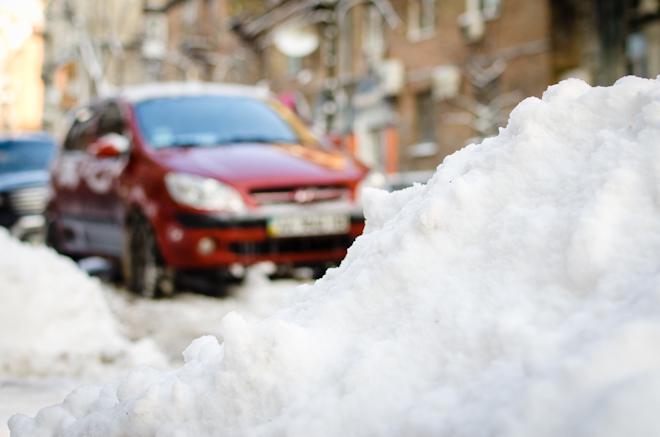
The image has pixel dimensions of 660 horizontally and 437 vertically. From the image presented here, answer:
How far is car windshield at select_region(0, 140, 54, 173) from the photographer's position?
389 inches

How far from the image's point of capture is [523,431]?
102 centimetres

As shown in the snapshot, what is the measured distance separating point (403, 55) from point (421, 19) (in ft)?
3.59

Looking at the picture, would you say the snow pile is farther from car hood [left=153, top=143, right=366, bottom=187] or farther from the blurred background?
the blurred background

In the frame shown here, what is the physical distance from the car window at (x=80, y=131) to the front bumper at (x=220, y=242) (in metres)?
2.34

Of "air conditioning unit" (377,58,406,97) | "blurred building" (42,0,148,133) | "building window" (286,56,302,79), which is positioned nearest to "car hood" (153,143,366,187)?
"blurred building" (42,0,148,133)

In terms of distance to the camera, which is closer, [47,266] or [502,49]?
[47,266]

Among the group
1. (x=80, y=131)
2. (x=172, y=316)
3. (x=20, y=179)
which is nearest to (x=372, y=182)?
(x=172, y=316)

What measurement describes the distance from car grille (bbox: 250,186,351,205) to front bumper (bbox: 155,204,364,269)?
0.36 ft

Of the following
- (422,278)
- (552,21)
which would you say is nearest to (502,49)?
(552,21)

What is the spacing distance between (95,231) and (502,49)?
494 inches

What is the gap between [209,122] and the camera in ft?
19.5

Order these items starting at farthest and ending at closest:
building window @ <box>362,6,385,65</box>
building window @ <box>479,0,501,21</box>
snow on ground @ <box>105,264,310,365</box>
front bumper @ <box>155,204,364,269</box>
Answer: building window @ <box>362,6,385,65</box> < building window @ <box>479,0,501,21</box> < front bumper @ <box>155,204,364,269</box> < snow on ground @ <box>105,264,310,365</box>

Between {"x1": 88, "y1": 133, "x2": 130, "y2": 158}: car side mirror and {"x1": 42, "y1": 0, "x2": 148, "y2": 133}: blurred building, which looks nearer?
{"x1": 88, "y1": 133, "x2": 130, "y2": 158}: car side mirror

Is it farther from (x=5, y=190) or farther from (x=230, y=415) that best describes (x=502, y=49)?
(x=230, y=415)
